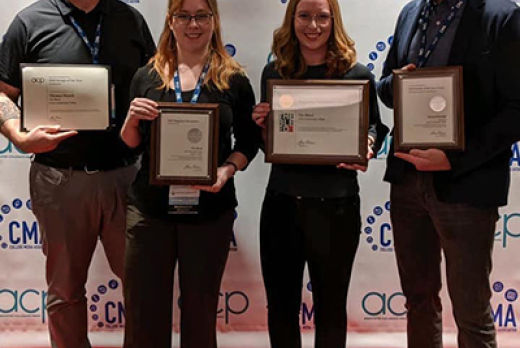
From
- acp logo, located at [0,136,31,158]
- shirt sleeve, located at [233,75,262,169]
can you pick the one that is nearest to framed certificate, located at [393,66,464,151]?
shirt sleeve, located at [233,75,262,169]

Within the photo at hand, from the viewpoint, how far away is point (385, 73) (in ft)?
7.64

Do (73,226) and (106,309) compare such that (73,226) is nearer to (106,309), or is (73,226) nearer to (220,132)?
(220,132)

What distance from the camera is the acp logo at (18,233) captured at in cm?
304

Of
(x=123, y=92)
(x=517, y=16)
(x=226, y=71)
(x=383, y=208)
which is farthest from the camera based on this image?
(x=383, y=208)

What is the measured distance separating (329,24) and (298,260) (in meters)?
0.89

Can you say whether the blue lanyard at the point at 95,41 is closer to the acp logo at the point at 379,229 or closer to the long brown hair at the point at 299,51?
the long brown hair at the point at 299,51

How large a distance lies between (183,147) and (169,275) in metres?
0.48

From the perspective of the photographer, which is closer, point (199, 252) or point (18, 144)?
point (199, 252)

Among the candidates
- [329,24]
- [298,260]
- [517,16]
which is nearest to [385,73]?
[329,24]

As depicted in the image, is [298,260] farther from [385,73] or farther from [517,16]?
[517,16]

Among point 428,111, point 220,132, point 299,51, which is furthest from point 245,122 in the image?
point 428,111

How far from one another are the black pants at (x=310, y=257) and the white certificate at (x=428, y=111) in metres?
0.34

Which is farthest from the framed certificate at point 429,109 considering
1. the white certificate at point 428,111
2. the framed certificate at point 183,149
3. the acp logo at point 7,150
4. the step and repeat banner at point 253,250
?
the acp logo at point 7,150

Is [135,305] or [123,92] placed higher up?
[123,92]
